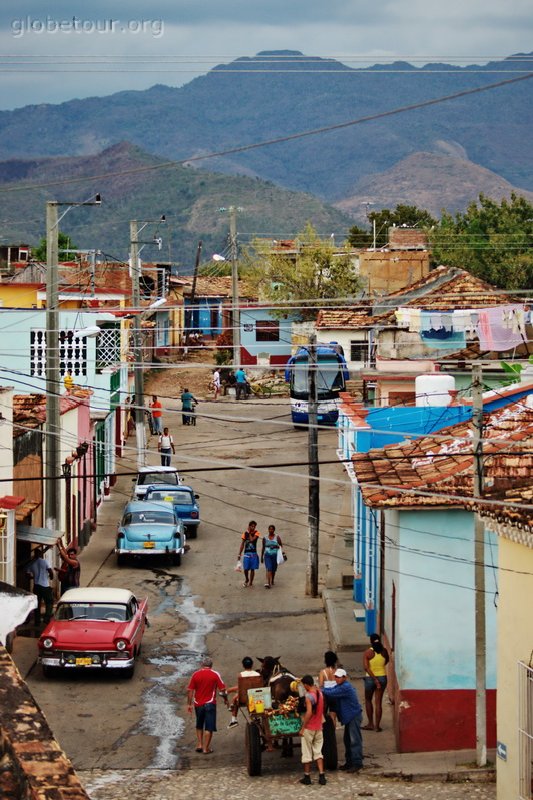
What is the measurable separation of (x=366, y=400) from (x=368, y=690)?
18.8 m

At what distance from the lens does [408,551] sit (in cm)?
1914

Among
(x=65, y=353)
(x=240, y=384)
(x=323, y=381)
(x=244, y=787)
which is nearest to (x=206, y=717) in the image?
(x=244, y=787)

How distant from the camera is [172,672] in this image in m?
23.6

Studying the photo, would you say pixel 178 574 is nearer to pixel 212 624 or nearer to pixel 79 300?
pixel 212 624

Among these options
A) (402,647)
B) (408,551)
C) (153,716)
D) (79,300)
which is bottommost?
(153,716)

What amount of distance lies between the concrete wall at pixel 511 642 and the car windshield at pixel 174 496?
2104 cm

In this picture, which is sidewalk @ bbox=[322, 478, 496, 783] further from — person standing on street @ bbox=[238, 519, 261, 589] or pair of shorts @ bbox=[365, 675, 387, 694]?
person standing on street @ bbox=[238, 519, 261, 589]

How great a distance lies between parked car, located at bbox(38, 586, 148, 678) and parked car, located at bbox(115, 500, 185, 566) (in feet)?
28.3

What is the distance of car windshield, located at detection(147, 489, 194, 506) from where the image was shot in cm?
3597

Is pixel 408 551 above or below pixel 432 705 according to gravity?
above

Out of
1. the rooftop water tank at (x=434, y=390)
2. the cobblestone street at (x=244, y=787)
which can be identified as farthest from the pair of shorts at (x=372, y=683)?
the rooftop water tank at (x=434, y=390)

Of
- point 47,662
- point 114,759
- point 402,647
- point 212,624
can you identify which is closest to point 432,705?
point 402,647

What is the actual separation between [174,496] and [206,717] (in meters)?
17.2

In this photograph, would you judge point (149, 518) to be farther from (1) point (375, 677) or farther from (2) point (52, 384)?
(1) point (375, 677)
